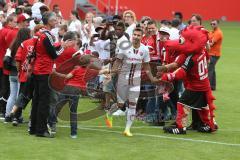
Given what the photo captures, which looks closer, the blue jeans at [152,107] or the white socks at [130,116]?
Answer: the white socks at [130,116]

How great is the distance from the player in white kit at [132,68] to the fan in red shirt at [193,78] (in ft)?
1.96

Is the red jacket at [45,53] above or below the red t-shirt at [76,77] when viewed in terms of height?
above

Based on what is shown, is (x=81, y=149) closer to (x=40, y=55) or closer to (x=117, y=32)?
(x=40, y=55)

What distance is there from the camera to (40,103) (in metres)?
10.5

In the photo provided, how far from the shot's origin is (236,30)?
4181 centimetres

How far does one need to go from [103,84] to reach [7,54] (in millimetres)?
A: 2979

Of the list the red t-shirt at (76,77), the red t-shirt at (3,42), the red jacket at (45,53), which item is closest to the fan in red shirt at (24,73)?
the red jacket at (45,53)

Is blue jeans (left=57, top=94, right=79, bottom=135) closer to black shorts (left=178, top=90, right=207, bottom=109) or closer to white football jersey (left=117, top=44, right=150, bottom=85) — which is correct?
white football jersey (left=117, top=44, right=150, bottom=85)

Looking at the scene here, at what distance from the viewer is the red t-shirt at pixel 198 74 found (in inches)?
451

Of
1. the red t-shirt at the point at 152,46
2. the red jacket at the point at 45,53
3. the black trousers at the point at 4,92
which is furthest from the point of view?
the red t-shirt at the point at 152,46

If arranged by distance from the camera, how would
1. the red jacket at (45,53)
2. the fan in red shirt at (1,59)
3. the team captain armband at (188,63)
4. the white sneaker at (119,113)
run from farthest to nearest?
the white sneaker at (119,113)
the fan in red shirt at (1,59)
the team captain armband at (188,63)
the red jacket at (45,53)

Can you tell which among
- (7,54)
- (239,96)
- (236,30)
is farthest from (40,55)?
(236,30)

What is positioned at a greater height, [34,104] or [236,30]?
[236,30]

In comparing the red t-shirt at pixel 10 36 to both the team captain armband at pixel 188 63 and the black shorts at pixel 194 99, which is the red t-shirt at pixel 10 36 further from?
the black shorts at pixel 194 99
